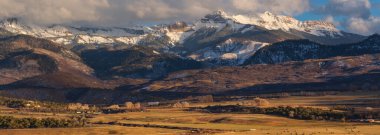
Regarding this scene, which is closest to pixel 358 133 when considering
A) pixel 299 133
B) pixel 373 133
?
pixel 373 133

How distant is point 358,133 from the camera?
193500 millimetres

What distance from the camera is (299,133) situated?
197750mm

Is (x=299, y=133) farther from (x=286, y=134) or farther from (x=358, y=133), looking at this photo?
(x=358, y=133)

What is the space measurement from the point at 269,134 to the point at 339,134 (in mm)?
20190

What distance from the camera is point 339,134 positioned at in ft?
635

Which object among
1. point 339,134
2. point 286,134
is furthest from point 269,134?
point 339,134

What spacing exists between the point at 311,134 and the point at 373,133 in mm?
17290

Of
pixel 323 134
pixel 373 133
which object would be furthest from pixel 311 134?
pixel 373 133

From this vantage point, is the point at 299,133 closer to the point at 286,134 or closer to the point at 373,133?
the point at 286,134

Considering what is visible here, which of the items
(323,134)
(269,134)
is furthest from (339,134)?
(269,134)

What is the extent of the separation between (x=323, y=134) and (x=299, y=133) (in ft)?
24.9

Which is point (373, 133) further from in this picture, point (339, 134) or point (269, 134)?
point (269, 134)

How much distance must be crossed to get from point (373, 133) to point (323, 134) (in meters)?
13.9

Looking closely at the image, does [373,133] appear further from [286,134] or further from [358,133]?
[286,134]
